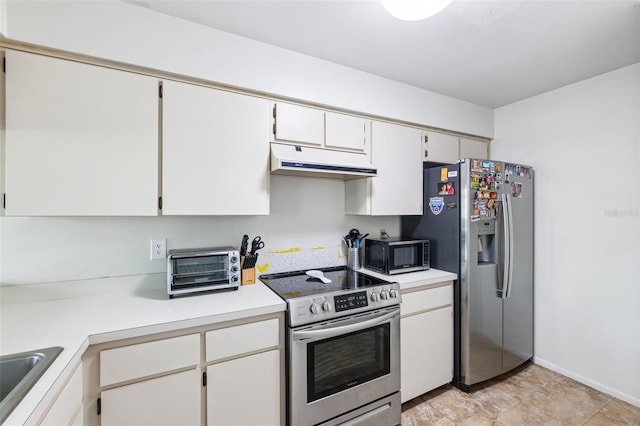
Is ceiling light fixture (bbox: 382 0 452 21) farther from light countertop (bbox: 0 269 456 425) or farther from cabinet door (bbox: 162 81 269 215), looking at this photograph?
light countertop (bbox: 0 269 456 425)

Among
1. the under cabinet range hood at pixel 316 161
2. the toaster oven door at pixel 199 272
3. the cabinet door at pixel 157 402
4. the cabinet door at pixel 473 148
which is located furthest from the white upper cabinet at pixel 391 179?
the cabinet door at pixel 157 402

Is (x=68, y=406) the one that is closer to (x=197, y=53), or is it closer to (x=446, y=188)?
(x=197, y=53)

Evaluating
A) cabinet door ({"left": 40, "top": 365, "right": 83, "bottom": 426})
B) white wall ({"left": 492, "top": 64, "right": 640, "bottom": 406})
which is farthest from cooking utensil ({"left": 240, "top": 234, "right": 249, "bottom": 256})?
white wall ({"left": 492, "top": 64, "right": 640, "bottom": 406})

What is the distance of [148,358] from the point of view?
1257 millimetres

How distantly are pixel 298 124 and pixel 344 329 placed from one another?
134 cm

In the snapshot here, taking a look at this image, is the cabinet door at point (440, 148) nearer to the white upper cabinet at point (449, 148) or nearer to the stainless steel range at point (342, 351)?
the white upper cabinet at point (449, 148)

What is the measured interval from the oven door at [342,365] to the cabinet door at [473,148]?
1.77m

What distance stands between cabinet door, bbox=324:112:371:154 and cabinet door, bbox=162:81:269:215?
47 centimetres

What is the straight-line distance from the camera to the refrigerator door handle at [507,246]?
2.29 m

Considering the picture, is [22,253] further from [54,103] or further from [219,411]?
[219,411]

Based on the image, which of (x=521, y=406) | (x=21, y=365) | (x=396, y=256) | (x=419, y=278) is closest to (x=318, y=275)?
(x=396, y=256)

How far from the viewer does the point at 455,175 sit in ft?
7.28

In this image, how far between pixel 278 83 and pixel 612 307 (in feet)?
9.64

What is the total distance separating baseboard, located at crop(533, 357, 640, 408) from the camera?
2039mm
